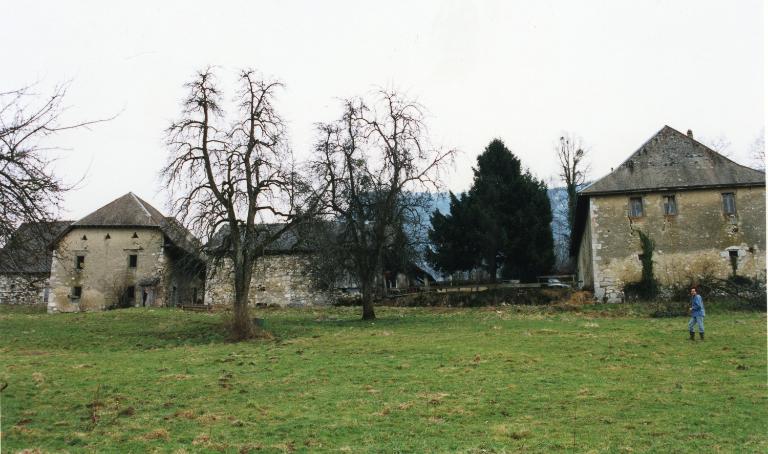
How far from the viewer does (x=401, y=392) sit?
11.9 meters

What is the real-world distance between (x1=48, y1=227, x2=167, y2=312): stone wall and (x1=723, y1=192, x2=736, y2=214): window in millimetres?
35657

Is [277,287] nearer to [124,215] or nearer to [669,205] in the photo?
[124,215]

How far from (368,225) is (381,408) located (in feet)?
58.7

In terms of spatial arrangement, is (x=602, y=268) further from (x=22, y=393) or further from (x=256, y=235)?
(x=22, y=393)

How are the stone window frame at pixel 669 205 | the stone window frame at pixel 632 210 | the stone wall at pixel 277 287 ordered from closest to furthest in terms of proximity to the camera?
the stone window frame at pixel 669 205, the stone window frame at pixel 632 210, the stone wall at pixel 277 287

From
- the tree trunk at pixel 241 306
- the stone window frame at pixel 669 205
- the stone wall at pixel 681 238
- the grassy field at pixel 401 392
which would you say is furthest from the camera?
the stone window frame at pixel 669 205

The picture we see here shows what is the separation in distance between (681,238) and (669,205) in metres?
1.82

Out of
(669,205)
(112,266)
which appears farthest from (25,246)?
(112,266)

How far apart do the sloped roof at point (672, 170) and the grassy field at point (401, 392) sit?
459 inches

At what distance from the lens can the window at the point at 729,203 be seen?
103 feet

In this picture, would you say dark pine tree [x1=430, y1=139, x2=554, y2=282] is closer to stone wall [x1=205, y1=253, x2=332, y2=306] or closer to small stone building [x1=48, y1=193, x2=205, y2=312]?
stone wall [x1=205, y1=253, x2=332, y2=306]

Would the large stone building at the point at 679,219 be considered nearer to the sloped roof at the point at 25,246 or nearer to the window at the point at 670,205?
the window at the point at 670,205

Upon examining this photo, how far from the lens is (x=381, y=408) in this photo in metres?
10.6

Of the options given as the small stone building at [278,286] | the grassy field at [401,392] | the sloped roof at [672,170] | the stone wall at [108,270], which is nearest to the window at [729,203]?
the sloped roof at [672,170]
